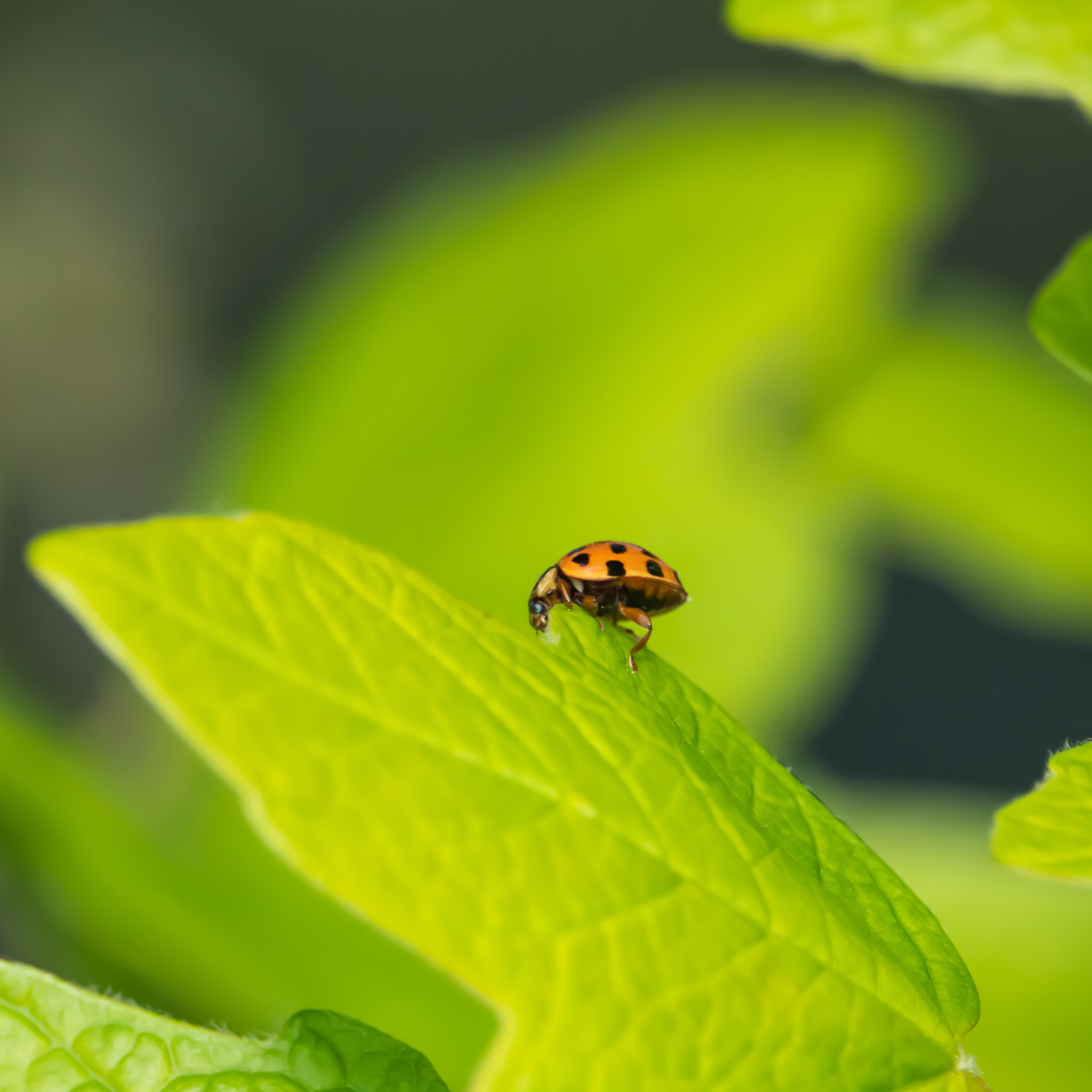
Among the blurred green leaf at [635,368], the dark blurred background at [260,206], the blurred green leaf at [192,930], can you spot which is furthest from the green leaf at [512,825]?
the dark blurred background at [260,206]

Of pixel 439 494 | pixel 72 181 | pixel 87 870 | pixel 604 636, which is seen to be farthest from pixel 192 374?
pixel 604 636

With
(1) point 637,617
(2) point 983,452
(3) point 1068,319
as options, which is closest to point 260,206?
(2) point 983,452

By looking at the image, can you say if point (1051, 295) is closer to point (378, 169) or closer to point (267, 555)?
point (267, 555)

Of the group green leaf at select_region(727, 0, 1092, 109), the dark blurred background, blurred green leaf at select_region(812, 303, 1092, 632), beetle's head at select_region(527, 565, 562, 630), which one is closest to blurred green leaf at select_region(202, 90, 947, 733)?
blurred green leaf at select_region(812, 303, 1092, 632)

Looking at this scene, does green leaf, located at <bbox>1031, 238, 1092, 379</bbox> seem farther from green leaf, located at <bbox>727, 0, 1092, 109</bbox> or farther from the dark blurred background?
the dark blurred background

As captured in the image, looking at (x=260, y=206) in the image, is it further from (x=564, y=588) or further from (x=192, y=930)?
(x=564, y=588)

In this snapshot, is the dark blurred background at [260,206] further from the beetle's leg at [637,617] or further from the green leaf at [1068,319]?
the green leaf at [1068,319]
